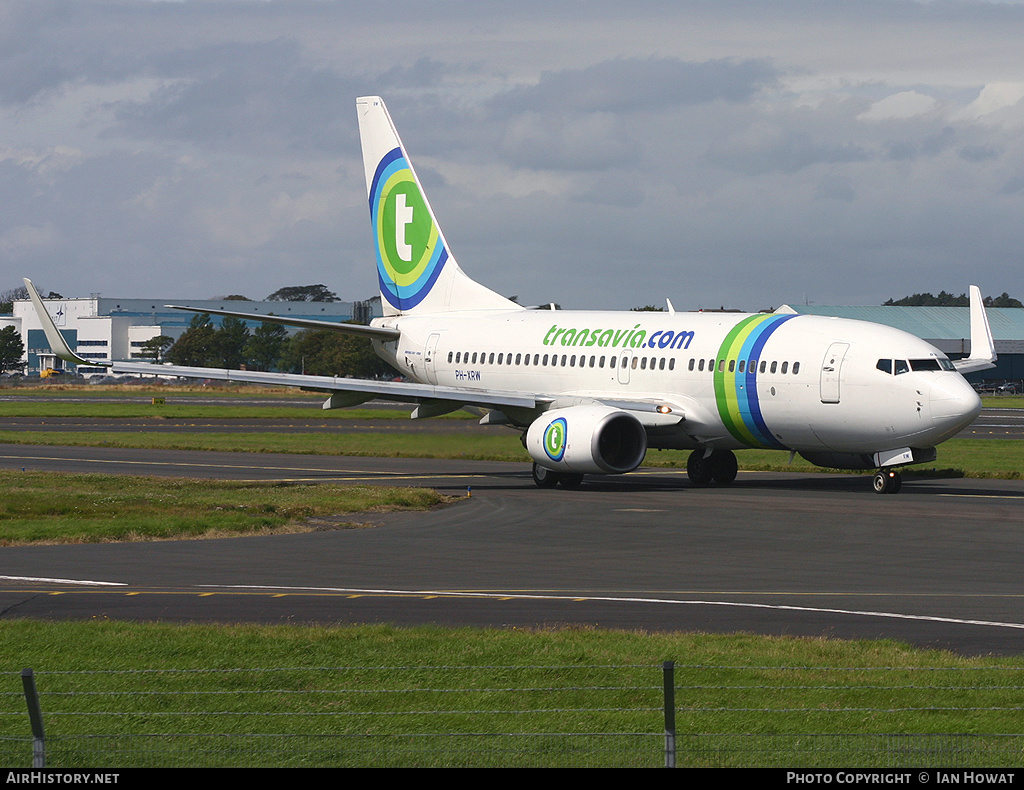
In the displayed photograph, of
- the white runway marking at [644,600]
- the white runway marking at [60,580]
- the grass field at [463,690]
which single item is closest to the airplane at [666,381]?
the white runway marking at [60,580]

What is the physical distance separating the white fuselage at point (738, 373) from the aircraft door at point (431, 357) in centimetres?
80

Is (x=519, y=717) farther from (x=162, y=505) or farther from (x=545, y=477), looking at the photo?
(x=545, y=477)

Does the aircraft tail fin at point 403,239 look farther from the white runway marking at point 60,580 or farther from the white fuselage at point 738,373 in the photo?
the white runway marking at point 60,580

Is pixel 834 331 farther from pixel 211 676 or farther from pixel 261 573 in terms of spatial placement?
pixel 211 676

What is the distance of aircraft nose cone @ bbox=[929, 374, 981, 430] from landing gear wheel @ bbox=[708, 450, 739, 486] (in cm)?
754

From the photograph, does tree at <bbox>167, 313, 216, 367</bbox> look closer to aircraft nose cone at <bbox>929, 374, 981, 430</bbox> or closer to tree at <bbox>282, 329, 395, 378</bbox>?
tree at <bbox>282, 329, 395, 378</bbox>

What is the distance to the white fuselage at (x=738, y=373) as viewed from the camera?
38344 mm

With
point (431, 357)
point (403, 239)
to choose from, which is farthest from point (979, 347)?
point (403, 239)

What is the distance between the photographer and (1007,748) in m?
12.7

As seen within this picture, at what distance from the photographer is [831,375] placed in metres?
39.0

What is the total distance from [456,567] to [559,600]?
4.11 meters

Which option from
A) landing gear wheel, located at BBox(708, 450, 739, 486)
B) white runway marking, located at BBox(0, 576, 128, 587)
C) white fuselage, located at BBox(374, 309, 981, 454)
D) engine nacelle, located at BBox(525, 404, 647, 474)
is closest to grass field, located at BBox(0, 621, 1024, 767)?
white runway marking, located at BBox(0, 576, 128, 587)
